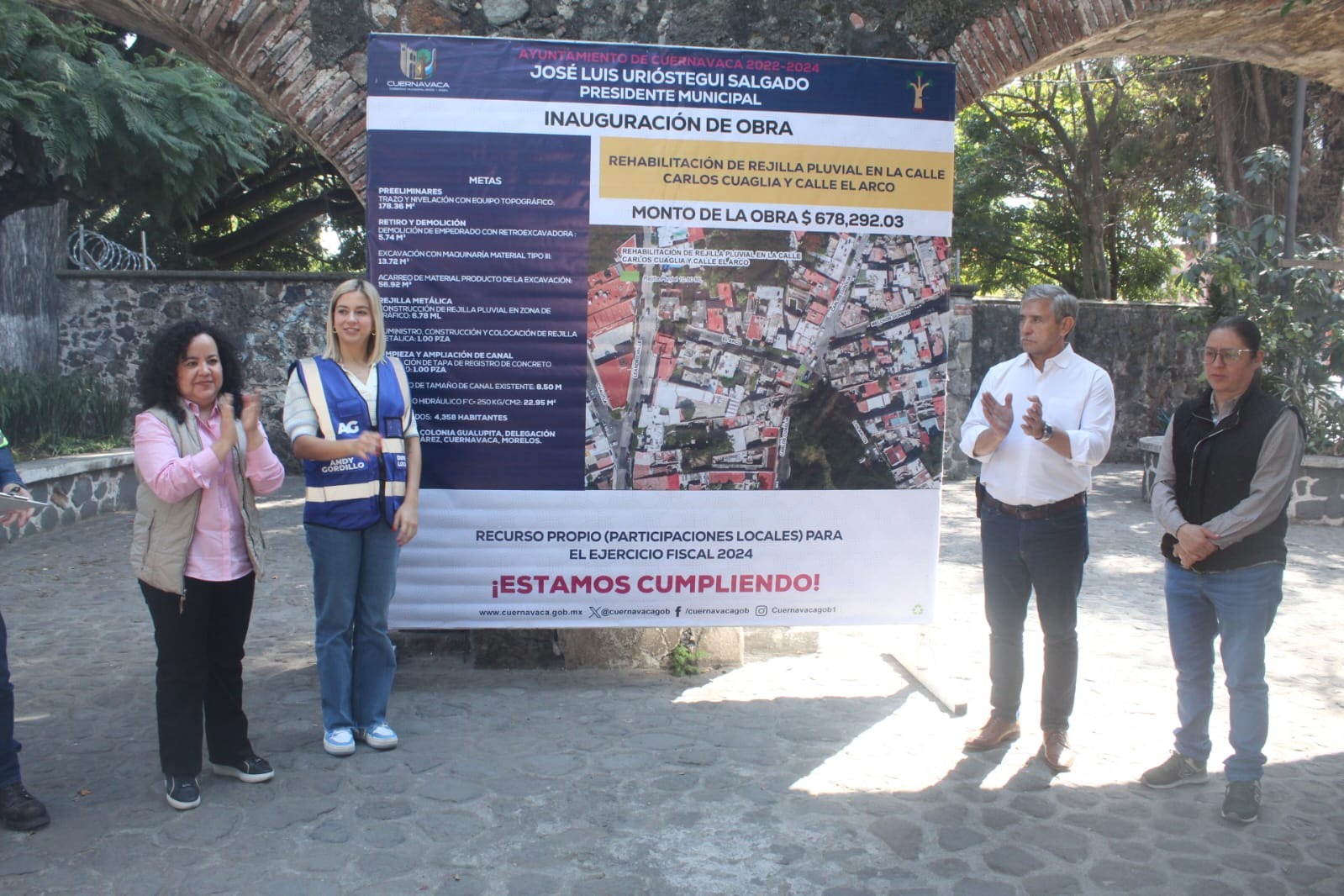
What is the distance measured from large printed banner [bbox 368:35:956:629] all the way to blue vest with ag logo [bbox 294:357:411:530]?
524 mm

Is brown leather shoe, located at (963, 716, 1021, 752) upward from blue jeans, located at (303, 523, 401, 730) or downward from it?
downward

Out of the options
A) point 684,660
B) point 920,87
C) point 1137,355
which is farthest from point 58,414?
point 1137,355

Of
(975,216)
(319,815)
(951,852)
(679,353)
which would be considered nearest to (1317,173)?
(975,216)

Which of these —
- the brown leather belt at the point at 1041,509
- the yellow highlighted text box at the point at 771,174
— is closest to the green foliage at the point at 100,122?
the yellow highlighted text box at the point at 771,174

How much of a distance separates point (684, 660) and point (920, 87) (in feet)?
9.49

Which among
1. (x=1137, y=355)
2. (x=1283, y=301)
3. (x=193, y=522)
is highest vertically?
(x=1283, y=301)

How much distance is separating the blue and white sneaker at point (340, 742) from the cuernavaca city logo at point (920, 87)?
3.57 metres

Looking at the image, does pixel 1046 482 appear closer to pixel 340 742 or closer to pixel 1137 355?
pixel 340 742

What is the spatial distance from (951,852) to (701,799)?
0.89 meters

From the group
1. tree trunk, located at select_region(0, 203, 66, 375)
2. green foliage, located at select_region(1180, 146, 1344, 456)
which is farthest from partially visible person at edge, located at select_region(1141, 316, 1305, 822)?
tree trunk, located at select_region(0, 203, 66, 375)

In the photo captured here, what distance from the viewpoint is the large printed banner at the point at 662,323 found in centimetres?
454

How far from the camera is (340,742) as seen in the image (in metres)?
4.14

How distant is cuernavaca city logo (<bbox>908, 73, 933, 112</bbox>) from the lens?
473 cm

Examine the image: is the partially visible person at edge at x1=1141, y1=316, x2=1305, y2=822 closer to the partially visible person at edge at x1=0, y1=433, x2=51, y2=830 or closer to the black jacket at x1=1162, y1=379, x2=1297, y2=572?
the black jacket at x1=1162, y1=379, x2=1297, y2=572
